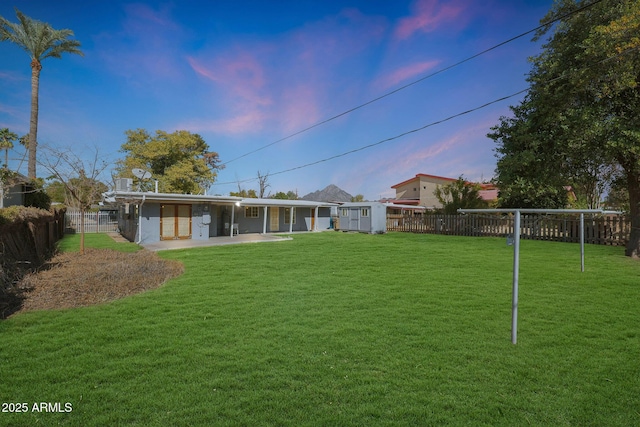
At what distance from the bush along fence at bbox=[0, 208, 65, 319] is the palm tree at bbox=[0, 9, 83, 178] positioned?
1010cm

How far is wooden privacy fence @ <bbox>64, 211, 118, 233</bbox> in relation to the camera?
22.6 metres

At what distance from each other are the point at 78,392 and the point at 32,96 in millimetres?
22268

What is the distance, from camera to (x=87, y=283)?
617 cm

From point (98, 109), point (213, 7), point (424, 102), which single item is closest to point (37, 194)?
point (98, 109)

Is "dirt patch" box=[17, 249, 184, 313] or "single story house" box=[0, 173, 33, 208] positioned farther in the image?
"single story house" box=[0, 173, 33, 208]

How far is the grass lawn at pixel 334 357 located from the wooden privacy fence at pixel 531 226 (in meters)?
9.53

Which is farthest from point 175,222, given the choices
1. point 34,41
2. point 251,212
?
point 34,41

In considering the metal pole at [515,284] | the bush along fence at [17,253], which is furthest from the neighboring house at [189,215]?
the metal pole at [515,284]

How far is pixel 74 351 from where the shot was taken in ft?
11.2

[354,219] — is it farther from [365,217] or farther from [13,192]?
[13,192]

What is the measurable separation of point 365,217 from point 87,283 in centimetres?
1708

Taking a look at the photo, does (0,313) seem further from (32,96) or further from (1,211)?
(32,96)

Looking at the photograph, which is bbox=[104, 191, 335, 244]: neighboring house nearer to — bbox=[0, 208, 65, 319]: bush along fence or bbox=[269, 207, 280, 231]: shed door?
bbox=[269, 207, 280, 231]: shed door

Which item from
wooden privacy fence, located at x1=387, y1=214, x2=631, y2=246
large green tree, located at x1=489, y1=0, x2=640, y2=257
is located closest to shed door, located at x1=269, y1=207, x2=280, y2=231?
wooden privacy fence, located at x1=387, y1=214, x2=631, y2=246
